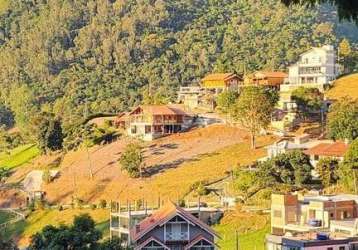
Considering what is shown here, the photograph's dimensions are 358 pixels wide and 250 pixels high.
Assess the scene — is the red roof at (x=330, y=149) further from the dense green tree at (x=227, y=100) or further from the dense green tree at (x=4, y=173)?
the dense green tree at (x=4, y=173)

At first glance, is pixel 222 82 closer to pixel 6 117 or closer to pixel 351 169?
pixel 351 169

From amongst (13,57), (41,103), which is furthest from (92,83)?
(13,57)

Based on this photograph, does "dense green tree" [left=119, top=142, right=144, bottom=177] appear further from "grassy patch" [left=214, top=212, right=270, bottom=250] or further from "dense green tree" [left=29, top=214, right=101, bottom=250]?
"dense green tree" [left=29, top=214, right=101, bottom=250]

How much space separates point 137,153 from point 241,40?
60.2 m

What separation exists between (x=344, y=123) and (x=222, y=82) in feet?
73.6

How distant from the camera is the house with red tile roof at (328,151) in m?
44.7

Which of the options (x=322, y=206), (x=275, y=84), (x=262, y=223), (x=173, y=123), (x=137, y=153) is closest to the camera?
(x=322, y=206)

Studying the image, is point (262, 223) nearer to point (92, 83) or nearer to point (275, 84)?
point (275, 84)

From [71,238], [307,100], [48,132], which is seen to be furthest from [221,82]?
[71,238]

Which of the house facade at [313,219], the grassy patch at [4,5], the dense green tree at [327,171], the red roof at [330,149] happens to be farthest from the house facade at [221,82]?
the grassy patch at [4,5]

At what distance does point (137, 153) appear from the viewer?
177ft

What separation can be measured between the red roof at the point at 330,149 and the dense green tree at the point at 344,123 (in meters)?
1.72

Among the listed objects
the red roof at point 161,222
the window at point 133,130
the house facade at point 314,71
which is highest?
the house facade at point 314,71

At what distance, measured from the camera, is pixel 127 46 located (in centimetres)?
11031
